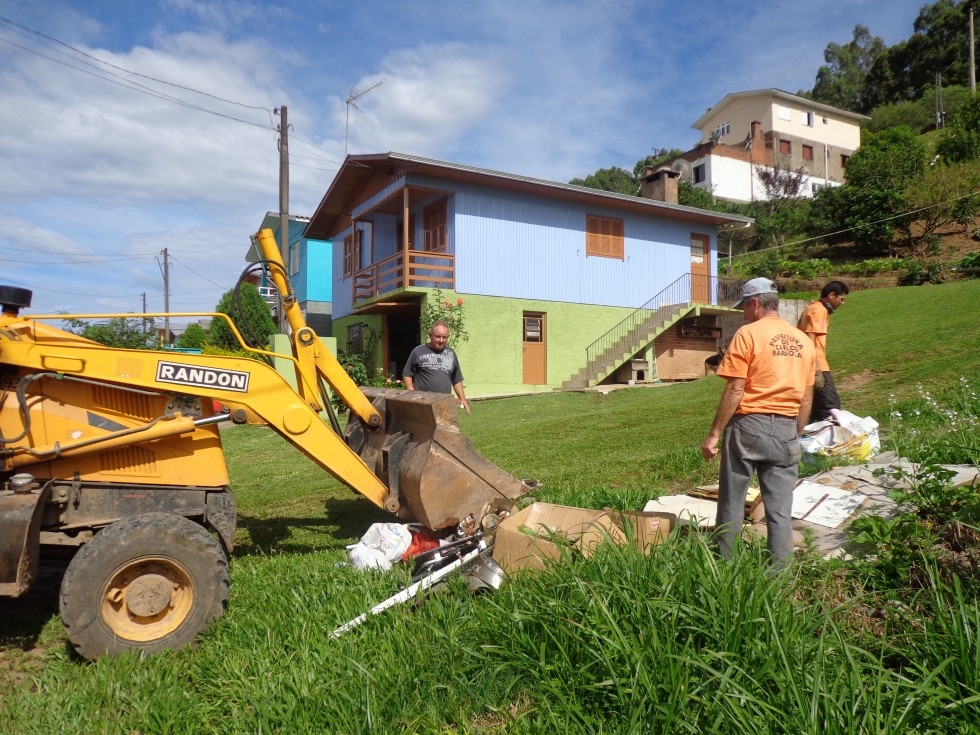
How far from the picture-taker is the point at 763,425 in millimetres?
4004

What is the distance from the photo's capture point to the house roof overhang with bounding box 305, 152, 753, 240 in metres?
19.6

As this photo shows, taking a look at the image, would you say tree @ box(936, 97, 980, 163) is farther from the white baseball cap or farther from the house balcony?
the white baseball cap

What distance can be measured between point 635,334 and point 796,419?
18.2m

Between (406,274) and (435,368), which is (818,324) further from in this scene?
(406,274)

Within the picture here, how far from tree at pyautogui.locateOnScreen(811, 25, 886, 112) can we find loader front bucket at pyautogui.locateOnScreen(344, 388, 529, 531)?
65913 mm

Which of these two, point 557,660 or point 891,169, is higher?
point 891,169

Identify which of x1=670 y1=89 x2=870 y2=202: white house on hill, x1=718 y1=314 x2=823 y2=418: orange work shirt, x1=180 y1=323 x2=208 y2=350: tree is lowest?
x1=718 y1=314 x2=823 y2=418: orange work shirt

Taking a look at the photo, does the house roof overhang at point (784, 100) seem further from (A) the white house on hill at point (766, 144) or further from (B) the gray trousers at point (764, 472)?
(B) the gray trousers at point (764, 472)

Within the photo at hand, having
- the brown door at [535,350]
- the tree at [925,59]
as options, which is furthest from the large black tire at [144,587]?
the tree at [925,59]

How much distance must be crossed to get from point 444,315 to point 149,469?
1547cm

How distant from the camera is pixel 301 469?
33.0ft

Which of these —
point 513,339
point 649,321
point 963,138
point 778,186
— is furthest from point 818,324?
point 778,186

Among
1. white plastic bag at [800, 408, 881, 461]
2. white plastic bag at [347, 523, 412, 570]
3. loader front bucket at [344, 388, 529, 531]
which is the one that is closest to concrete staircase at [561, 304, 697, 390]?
white plastic bag at [800, 408, 881, 461]

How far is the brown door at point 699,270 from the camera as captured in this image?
24281 millimetres
